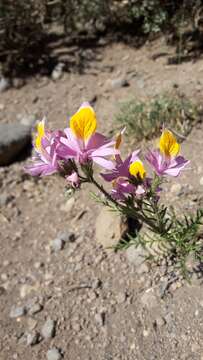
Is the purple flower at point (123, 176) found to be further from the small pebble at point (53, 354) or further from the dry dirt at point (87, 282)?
the small pebble at point (53, 354)

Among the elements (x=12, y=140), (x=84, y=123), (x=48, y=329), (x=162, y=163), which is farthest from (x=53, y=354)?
(x=12, y=140)

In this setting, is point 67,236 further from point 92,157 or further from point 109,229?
point 92,157

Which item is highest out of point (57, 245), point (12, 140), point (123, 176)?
point (123, 176)

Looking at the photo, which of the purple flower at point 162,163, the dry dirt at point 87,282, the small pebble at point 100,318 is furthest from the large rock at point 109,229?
the purple flower at point 162,163

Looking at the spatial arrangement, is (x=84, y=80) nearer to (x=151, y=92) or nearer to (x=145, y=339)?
(x=151, y=92)

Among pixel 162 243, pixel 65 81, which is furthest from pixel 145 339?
pixel 65 81
